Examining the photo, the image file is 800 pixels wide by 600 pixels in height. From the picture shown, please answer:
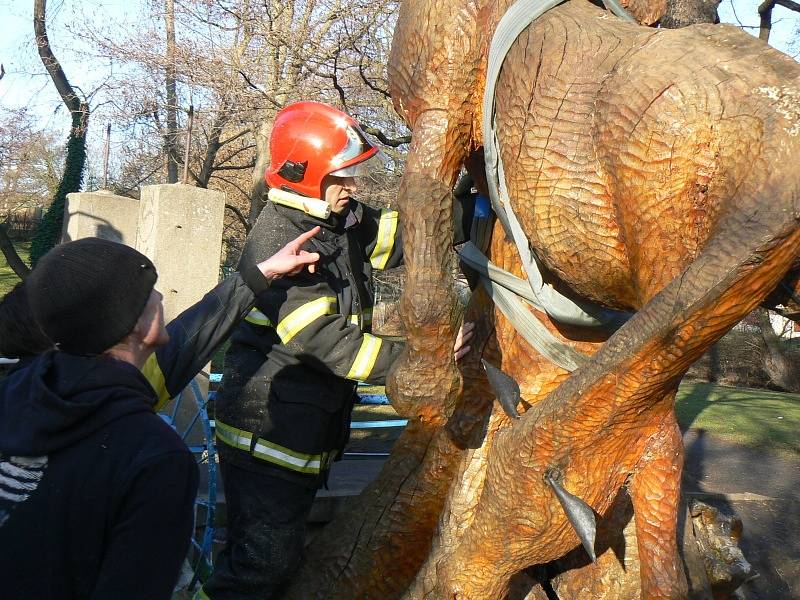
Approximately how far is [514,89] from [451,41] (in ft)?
0.95

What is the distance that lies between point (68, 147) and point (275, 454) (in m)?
15.6

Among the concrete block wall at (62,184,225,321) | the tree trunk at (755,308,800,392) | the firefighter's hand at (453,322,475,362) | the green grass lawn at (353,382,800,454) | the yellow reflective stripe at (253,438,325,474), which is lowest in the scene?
the tree trunk at (755,308,800,392)

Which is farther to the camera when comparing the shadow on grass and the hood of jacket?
the shadow on grass

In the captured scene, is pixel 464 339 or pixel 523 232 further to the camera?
pixel 464 339

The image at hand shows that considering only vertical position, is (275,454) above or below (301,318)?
below

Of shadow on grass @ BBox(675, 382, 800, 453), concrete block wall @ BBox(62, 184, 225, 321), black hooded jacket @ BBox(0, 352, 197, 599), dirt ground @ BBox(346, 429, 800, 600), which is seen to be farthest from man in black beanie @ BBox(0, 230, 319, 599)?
shadow on grass @ BBox(675, 382, 800, 453)

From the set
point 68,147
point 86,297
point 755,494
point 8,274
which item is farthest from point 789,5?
point 8,274

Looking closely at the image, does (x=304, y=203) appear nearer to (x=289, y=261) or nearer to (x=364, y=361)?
(x=289, y=261)

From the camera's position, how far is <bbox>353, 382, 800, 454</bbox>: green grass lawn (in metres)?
7.21

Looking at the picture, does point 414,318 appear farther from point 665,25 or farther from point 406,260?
point 665,25

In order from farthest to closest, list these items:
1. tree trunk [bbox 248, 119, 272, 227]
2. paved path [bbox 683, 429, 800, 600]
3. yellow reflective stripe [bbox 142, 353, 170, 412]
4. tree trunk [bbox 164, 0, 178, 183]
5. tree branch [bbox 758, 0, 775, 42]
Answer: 1. tree trunk [bbox 164, 0, 178, 183]
2. tree trunk [bbox 248, 119, 272, 227]
3. tree branch [bbox 758, 0, 775, 42]
4. paved path [bbox 683, 429, 800, 600]
5. yellow reflective stripe [bbox 142, 353, 170, 412]

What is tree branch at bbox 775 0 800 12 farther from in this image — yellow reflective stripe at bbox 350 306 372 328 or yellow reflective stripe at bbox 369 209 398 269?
yellow reflective stripe at bbox 350 306 372 328

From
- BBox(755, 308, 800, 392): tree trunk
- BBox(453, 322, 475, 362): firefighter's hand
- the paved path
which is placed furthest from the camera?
BBox(755, 308, 800, 392): tree trunk

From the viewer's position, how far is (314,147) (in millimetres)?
3195
